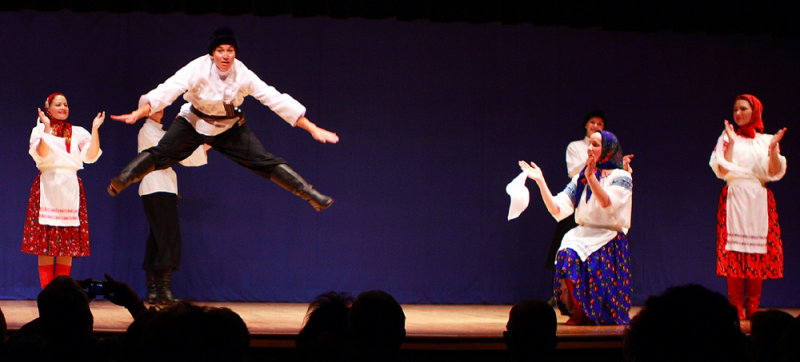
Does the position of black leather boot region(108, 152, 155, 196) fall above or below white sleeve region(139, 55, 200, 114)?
below

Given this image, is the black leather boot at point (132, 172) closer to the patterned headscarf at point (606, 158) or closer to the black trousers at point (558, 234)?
the patterned headscarf at point (606, 158)

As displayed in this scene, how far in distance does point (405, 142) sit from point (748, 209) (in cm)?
241

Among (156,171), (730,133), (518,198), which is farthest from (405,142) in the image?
(730,133)

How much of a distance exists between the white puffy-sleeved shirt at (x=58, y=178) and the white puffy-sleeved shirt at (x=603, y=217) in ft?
9.94

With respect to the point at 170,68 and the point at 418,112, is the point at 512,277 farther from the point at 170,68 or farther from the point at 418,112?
the point at 170,68

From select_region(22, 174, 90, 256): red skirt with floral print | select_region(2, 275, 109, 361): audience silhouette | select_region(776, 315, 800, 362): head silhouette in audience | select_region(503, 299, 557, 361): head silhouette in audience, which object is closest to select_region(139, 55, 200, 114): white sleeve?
select_region(22, 174, 90, 256): red skirt with floral print

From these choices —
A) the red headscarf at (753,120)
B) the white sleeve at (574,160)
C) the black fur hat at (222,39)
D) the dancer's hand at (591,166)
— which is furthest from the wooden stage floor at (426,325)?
the black fur hat at (222,39)

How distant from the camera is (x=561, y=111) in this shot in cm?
653

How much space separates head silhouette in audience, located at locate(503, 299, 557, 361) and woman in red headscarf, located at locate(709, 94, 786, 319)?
328 cm

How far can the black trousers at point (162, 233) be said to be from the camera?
564 centimetres

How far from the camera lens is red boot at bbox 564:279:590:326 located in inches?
180

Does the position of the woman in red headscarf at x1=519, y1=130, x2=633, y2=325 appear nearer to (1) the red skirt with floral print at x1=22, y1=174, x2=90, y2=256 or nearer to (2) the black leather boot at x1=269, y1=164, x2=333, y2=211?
(2) the black leather boot at x1=269, y1=164, x2=333, y2=211

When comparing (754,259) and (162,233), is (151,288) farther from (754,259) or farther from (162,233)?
(754,259)

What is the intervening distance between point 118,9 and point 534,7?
2.98 meters
